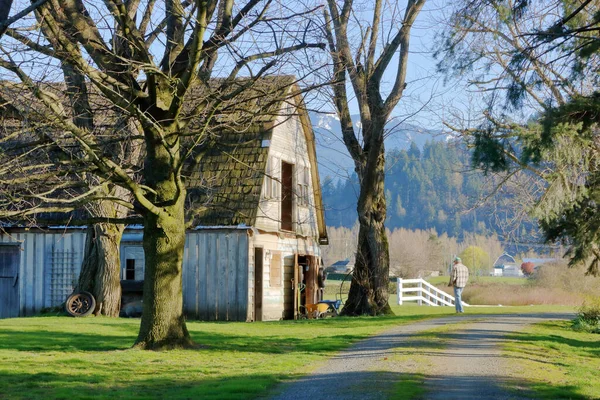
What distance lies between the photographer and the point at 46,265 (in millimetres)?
26422

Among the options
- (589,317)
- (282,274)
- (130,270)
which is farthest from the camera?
(282,274)

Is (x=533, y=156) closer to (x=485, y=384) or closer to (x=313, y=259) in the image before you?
(x=485, y=384)

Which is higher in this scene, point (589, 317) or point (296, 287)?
point (296, 287)

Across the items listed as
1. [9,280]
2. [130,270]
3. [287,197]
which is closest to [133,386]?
[130,270]

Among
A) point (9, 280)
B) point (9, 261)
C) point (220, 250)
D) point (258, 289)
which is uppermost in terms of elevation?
point (220, 250)

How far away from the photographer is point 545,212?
19.3 meters

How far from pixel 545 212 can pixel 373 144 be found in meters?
7.05

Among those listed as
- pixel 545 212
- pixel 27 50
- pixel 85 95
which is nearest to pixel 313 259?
pixel 545 212

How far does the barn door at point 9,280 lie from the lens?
88.1 feet

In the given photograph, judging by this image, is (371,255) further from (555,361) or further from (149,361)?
(149,361)

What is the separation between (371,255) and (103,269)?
27.1 ft

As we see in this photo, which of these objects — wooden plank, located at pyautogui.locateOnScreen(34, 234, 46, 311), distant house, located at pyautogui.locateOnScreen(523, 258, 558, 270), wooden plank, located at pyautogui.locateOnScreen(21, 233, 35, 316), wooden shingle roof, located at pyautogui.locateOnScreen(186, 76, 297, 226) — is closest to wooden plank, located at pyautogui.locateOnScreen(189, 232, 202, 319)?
wooden shingle roof, located at pyautogui.locateOnScreen(186, 76, 297, 226)

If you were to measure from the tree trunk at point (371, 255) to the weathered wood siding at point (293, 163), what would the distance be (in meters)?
1.81

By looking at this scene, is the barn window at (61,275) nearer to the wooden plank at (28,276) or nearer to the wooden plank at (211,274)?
the wooden plank at (28,276)
